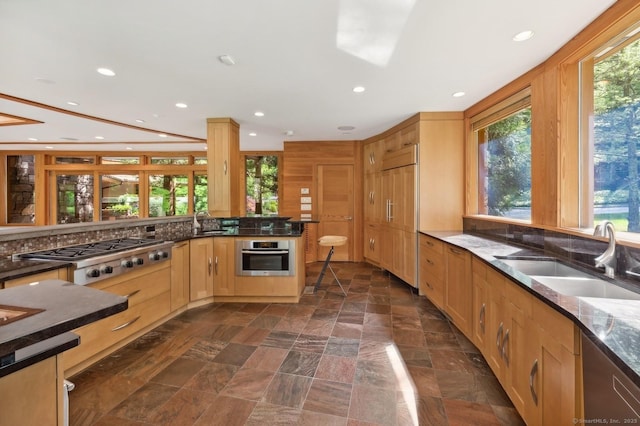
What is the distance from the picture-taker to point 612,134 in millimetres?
1868

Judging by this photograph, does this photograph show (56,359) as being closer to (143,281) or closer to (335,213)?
(143,281)

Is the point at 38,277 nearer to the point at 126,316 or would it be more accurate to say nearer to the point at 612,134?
the point at 126,316

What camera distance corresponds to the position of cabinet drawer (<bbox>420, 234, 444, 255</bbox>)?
10.2 ft

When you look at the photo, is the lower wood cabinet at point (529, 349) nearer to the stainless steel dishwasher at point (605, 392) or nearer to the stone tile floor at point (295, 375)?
the stainless steel dishwasher at point (605, 392)

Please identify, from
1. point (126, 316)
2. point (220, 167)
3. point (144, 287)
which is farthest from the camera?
point (220, 167)

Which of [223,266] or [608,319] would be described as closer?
[608,319]

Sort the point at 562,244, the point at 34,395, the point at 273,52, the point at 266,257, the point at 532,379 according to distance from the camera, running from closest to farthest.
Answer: the point at 34,395, the point at 532,379, the point at 562,244, the point at 273,52, the point at 266,257

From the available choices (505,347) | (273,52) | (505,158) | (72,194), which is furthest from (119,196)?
(505,347)

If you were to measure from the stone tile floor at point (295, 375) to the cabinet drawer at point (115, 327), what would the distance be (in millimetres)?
142

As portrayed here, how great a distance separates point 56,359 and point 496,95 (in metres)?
3.97

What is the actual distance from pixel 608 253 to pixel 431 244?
5.98 ft

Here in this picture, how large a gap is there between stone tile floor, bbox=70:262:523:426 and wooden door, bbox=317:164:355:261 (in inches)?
102

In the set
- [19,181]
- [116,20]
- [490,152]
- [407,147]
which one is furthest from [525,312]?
[19,181]

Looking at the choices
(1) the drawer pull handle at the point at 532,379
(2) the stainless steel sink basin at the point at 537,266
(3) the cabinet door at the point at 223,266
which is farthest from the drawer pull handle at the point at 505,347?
(3) the cabinet door at the point at 223,266
